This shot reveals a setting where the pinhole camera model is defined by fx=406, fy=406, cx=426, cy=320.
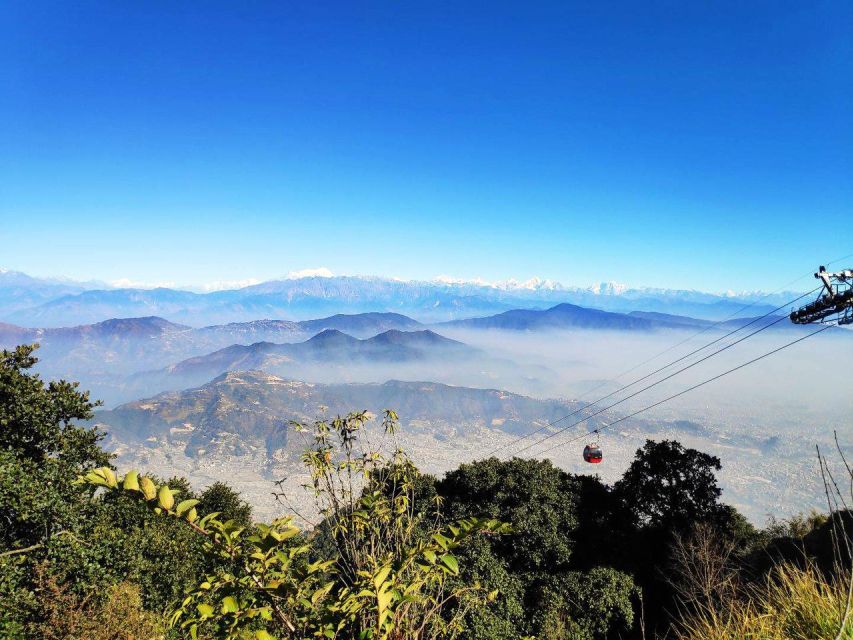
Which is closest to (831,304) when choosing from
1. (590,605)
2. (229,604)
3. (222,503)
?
(590,605)

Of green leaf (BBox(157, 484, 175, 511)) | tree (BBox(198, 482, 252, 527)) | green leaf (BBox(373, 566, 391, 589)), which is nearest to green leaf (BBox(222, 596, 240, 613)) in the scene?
green leaf (BBox(157, 484, 175, 511))

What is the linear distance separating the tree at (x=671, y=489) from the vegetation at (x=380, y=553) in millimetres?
82

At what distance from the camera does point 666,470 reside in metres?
22.2

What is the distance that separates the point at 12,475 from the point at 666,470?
2637cm

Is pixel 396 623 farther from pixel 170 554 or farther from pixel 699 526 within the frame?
pixel 699 526

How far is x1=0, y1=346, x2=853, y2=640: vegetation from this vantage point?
85.9 inches

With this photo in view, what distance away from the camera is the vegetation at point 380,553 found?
2.18 metres

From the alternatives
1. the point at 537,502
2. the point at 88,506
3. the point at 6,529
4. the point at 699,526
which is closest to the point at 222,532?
the point at 6,529

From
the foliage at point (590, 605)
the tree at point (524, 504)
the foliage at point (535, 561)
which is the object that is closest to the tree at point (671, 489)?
the foliage at point (535, 561)

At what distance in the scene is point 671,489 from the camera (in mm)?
21797

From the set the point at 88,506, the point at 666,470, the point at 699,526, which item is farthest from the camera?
the point at 666,470

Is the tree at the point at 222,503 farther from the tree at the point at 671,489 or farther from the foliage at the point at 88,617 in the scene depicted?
the tree at the point at 671,489

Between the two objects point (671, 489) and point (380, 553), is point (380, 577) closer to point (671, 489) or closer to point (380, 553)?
point (380, 553)

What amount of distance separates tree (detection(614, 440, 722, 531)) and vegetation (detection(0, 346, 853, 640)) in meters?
0.08
